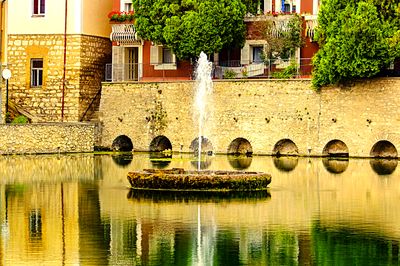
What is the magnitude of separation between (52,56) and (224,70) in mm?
7903

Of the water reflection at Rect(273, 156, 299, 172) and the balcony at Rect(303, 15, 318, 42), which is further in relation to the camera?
the balcony at Rect(303, 15, 318, 42)

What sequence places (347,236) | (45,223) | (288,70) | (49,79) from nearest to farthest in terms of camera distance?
(347,236) < (45,223) < (288,70) < (49,79)

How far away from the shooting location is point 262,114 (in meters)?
50.0

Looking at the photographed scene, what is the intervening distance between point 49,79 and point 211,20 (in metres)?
8.23

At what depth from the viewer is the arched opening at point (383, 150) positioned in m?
47.5

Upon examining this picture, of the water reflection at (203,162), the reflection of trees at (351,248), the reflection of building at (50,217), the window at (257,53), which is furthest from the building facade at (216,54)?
the reflection of trees at (351,248)

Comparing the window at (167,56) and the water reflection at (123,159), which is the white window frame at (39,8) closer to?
the window at (167,56)

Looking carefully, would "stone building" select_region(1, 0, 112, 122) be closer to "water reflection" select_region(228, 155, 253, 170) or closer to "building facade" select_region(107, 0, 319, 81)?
"building facade" select_region(107, 0, 319, 81)

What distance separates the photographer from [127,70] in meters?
55.6

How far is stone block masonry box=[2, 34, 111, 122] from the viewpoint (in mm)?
54406

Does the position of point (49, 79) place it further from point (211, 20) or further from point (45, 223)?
point (45, 223)

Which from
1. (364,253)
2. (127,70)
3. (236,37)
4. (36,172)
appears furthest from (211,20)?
(364,253)

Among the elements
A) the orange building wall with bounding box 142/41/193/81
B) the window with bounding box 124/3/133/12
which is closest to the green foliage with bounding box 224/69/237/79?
the orange building wall with bounding box 142/41/193/81

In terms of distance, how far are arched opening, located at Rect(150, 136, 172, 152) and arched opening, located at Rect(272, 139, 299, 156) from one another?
196 inches
